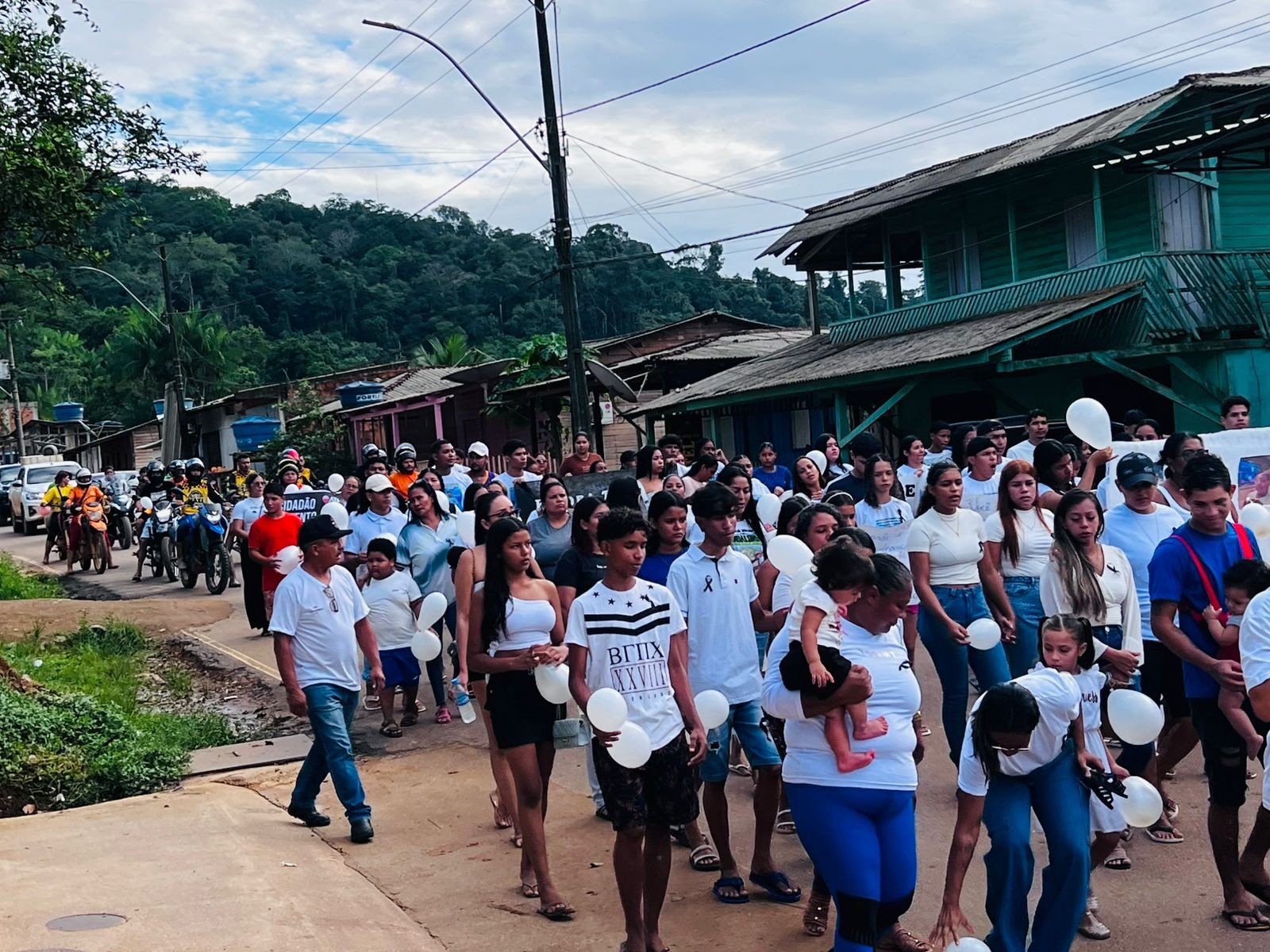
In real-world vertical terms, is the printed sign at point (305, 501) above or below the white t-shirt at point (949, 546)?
above

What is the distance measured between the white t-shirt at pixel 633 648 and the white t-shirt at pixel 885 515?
11.4 ft

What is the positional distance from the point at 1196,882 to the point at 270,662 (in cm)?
938

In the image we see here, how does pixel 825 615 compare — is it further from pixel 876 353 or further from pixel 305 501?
pixel 876 353

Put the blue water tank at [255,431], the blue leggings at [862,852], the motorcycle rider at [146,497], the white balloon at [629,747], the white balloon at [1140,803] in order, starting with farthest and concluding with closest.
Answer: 1. the blue water tank at [255,431]
2. the motorcycle rider at [146,497]
3. the white balloon at [629,747]
4. the white balloon at [1140,803]
5. the blue leggings at [862,852]

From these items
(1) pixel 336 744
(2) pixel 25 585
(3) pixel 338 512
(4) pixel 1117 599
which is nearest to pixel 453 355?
(2) pixel 25 585

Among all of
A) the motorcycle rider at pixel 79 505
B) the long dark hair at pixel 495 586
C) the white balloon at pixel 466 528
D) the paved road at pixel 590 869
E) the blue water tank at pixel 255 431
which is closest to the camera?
the paved road at pixel 590 869

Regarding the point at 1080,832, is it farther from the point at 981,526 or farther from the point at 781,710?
the point at 981,526

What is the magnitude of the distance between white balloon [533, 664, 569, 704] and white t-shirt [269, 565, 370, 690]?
1839 millimetres

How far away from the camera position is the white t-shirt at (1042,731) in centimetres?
451

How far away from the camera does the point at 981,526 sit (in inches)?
290

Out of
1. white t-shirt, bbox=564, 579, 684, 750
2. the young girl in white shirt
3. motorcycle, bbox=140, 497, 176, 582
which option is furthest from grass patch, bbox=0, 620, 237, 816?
motorcycle, bbox=140, 497, 176, 582

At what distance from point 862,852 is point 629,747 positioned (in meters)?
1.08

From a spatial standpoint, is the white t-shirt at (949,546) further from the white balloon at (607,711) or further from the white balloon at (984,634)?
the white balloon at (607,711)

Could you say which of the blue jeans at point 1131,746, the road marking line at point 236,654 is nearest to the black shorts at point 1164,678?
the blue jeans at point 1131,746
